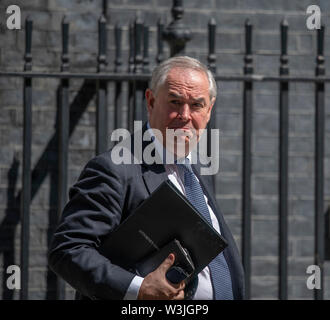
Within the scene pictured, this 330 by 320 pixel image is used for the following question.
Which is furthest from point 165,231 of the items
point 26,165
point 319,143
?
point 319,143

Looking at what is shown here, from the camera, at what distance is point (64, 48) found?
4668mm

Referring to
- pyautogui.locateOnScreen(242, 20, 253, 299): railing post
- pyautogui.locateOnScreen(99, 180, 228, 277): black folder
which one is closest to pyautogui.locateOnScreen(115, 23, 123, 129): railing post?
pyautogui.locateOnScreen(242, 20, 253, 299): railing post

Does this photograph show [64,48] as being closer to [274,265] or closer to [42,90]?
[42,90]

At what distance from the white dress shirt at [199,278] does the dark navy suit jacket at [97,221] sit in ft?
0.07

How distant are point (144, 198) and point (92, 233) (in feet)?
0.76

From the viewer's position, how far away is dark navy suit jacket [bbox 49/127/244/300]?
9.37 ft

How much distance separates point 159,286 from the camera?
2834 mm

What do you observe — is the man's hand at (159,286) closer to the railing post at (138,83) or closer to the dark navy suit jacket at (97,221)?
the dark navy suit jacket at (97,221)

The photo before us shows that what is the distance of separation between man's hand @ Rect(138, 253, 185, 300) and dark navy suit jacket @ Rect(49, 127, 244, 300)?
0.19 ft

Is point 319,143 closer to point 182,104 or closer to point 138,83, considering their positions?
point 138,83

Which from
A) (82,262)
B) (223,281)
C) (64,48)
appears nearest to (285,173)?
(64,48)

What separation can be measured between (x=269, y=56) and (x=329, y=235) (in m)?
1.30

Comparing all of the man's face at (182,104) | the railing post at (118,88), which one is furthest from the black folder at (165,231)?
the railing post at (118,88)

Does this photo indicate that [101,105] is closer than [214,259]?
No
